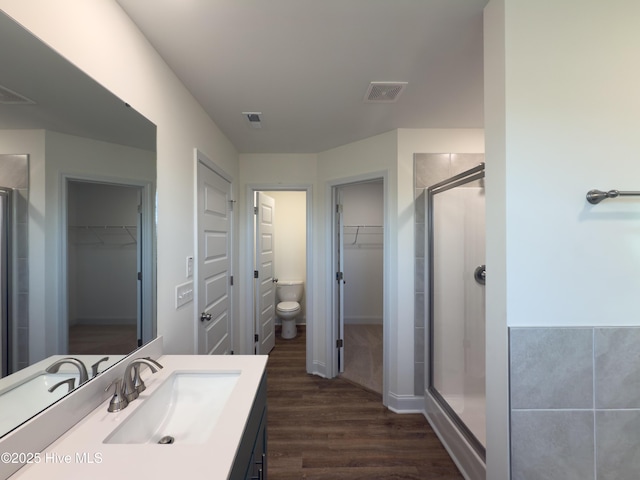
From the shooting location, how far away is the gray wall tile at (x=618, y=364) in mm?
966

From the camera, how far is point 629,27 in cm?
96

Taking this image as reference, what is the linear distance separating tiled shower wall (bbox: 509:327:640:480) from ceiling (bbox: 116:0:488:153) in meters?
1.32

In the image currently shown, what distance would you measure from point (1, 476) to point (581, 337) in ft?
5.80

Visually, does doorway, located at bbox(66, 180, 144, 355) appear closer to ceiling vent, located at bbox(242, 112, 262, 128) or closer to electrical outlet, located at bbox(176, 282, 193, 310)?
electrical outlet, located at bbox(176, 282, 193, 310)

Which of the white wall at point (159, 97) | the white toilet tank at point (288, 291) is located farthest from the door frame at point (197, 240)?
the white toilet tank at point (288, 291)

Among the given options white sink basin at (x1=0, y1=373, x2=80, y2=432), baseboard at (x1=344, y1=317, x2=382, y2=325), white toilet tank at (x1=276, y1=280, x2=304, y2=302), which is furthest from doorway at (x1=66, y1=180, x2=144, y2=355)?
baseboard at (x1=344, y1=317, x2=382, y2=325)

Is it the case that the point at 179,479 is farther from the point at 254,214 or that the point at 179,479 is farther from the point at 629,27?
the point at 254,214

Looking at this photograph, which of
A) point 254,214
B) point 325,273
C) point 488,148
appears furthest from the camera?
point 254,214

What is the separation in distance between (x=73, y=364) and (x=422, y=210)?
2216mm

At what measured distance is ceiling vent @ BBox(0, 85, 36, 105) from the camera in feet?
2.20

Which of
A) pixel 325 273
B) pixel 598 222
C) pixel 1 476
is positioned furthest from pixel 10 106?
pixel 325 273

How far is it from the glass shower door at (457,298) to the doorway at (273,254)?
1263mm

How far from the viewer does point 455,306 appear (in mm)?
2045

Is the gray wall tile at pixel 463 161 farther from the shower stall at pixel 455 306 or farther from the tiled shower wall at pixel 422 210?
the shower stall at pixel 455 306
